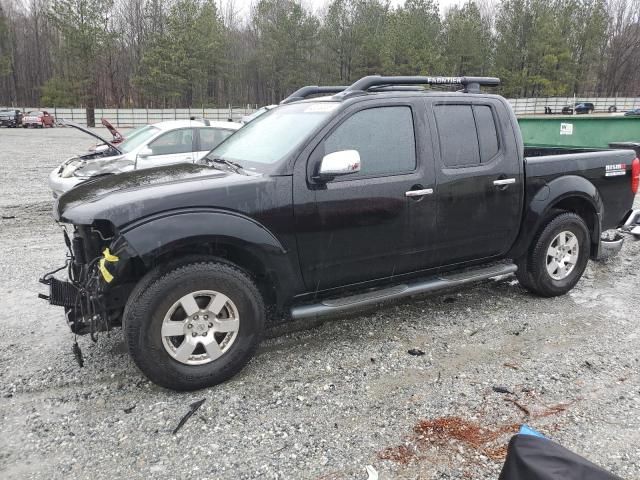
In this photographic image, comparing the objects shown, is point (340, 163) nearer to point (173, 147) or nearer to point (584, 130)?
point (173, 147)

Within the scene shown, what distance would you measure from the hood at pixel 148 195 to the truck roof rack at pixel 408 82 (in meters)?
1.17

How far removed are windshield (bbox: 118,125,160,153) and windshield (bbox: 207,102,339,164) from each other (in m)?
5.30

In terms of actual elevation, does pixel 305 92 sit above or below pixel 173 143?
above

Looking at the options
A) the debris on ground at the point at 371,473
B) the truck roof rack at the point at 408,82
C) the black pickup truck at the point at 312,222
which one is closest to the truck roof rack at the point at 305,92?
the black pickup truck at the point at 312,222

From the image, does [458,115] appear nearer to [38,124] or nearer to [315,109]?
[315,109]

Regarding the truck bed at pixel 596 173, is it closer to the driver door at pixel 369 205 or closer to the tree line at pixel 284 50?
the driver door at pixel 369 205

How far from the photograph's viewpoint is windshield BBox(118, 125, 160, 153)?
29.8ft

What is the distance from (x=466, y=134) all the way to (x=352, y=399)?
2336 mm

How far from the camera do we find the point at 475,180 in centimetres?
412

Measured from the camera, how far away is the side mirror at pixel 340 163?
10.9ft

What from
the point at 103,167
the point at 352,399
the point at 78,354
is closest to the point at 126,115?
the point at 103,167

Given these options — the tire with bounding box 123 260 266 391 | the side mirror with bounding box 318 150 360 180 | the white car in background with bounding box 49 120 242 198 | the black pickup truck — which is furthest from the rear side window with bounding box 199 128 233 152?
the tire with bounding box 123 260 266 391

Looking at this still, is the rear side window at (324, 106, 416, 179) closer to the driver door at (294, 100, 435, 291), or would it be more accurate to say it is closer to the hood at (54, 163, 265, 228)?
the driver door at (294, 100, 435, 291)

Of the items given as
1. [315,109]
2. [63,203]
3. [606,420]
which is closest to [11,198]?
[63,203]
